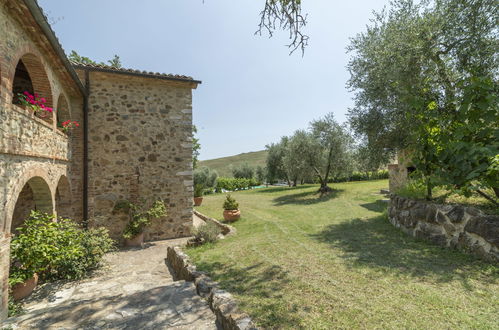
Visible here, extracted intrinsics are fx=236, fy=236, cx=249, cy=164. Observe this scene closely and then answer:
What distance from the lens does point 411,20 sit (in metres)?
7.43

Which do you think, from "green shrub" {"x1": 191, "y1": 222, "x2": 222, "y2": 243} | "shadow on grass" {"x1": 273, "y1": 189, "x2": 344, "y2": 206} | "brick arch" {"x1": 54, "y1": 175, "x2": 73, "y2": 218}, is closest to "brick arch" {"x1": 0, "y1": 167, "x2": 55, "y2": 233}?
"brick arch" {"x1": 54, "y1": 175, "x2": 73, "y2": 218}

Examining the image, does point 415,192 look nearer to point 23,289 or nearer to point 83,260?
point 83,260

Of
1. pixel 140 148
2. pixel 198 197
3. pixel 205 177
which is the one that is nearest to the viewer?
pixel 140 148

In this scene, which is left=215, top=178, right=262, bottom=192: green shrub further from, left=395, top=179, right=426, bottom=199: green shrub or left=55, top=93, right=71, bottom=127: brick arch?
left=395, top=179, right=426, bottom=199: green shrub

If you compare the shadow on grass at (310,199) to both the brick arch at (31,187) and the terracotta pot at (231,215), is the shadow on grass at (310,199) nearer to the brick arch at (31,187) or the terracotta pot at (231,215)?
the terracotta pot at (231,215)

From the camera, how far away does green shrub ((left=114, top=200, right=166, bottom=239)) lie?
7.89 meters

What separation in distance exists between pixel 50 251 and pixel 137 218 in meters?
3.33

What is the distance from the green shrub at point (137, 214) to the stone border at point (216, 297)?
258 centimetres

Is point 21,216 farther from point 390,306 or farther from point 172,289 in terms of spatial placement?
point 390,306

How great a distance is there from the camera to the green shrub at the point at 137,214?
789 centimetres

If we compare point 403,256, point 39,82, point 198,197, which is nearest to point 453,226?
point 403,256

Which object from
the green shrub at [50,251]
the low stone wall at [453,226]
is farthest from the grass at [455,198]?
the green shrub at [50,251]

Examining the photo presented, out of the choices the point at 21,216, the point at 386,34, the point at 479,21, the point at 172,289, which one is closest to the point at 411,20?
the point at 386,34

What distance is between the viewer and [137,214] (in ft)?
26.5
